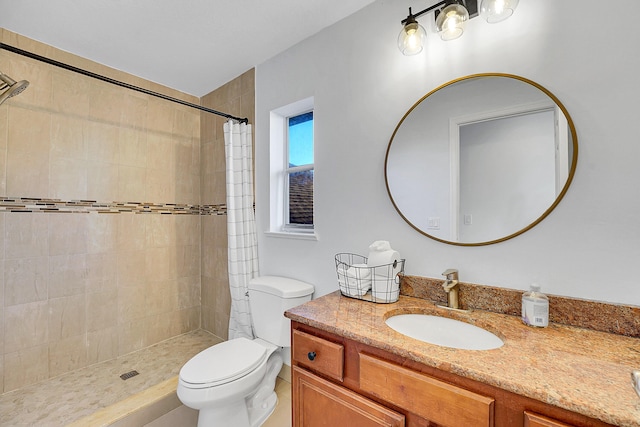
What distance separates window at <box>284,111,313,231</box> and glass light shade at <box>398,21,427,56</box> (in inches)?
35.1

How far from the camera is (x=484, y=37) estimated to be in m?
1.19

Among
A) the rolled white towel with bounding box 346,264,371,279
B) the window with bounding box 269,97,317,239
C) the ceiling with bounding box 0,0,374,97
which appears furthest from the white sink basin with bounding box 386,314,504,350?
the ceiling with bounding box 0,0,374,97

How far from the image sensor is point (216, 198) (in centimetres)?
254

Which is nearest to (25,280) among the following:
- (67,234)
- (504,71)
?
(67,234)

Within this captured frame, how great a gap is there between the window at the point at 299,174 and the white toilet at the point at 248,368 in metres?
0.46

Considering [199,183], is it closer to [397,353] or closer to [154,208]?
[154,208]

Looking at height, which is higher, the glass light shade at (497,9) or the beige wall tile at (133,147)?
the glass light shade at (497,9)

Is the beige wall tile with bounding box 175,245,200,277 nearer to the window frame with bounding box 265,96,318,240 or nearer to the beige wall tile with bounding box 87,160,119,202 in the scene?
the beige wall tile with bounding box 87,160,119,202

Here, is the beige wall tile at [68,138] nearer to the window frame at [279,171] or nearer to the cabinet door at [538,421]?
the window frame at [279,171]

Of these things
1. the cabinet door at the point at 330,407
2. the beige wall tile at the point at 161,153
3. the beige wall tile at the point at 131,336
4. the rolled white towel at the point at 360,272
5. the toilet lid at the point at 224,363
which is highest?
the beige wall tile at the point at 161,153

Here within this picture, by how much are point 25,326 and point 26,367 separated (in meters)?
0.27

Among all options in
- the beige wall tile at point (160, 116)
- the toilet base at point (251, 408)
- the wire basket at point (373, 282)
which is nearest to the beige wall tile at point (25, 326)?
the toilet base at point (251, 408)

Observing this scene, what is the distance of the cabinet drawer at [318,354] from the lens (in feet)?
3.25

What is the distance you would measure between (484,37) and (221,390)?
2.02 m
